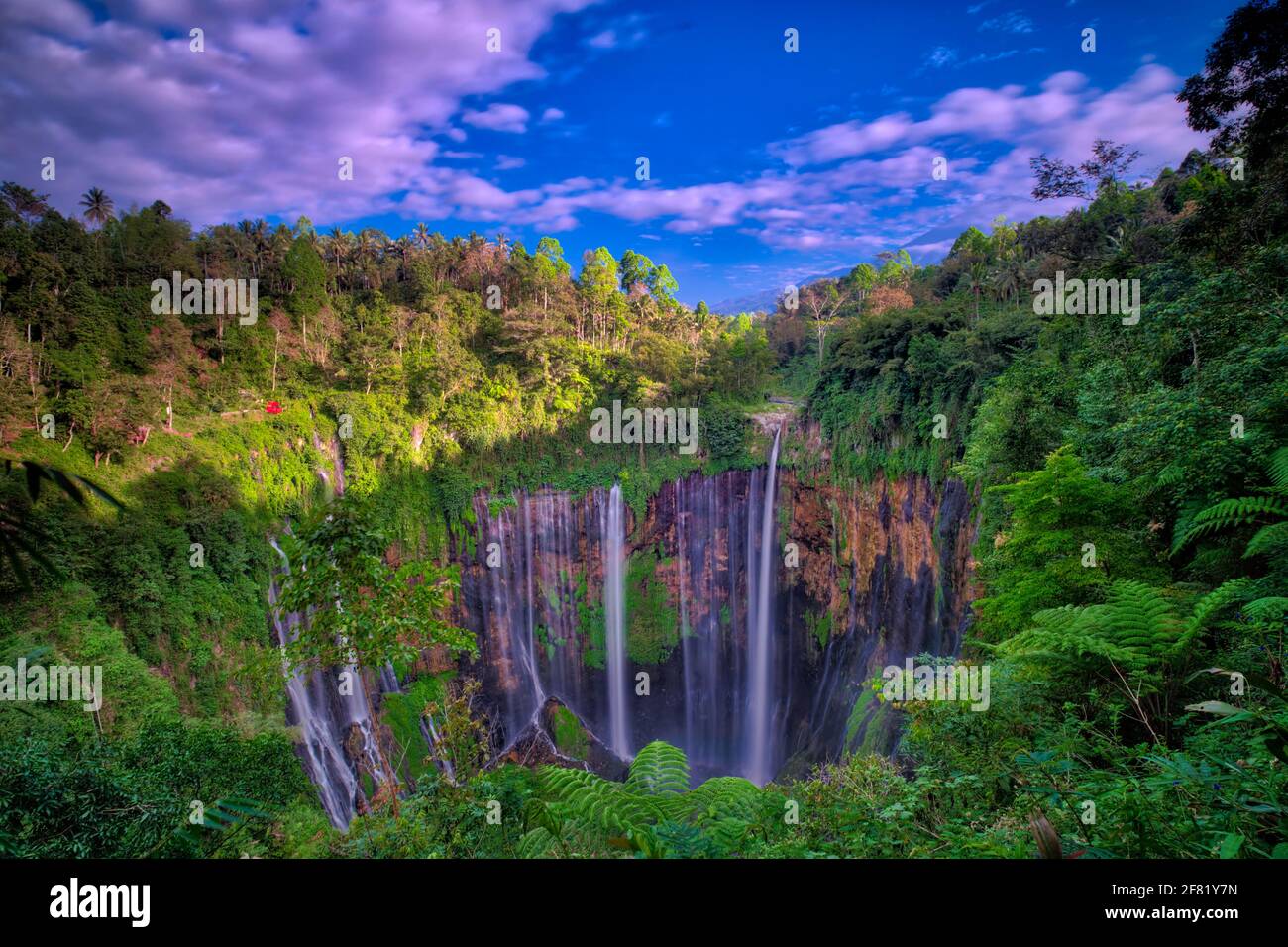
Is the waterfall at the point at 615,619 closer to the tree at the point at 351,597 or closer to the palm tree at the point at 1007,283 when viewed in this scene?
the palm tree at the point at 1007,283

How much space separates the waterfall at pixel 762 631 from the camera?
22.9 m

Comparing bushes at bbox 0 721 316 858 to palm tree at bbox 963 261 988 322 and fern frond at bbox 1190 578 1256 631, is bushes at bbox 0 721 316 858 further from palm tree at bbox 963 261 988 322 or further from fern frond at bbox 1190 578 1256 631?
palm tree at bbox 963 261 988 322

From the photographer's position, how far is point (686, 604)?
82.6 ft

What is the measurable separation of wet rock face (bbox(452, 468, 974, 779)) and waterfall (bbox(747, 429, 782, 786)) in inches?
8.0

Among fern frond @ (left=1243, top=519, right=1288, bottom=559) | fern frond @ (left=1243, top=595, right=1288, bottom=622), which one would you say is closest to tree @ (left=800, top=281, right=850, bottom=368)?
fern frond @ (left=1243, top=519, right=1288, bottom=559)

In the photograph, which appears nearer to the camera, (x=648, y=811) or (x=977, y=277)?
(x=648, y=811)

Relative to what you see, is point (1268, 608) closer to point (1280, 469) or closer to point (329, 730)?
point (1280, 469)

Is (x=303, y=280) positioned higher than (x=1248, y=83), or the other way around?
(x=303, y=280)

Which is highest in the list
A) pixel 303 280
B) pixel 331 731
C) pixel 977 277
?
pixel 303 280

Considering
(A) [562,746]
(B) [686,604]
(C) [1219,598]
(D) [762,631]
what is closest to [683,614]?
(B) [686,604]

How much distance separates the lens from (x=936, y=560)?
1553 cm

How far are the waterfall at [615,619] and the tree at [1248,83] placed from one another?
20.0m

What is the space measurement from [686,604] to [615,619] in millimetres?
3092
